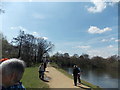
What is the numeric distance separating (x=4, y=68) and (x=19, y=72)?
0.19 metres

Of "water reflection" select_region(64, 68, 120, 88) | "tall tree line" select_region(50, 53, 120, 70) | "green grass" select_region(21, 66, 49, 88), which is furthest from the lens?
"tall tree line" select_region(50, 53, 120, 70)

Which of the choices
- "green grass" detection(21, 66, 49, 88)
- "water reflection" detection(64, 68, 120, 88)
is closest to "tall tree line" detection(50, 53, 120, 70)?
"water reflection" detection(64, 68, 120, 88)

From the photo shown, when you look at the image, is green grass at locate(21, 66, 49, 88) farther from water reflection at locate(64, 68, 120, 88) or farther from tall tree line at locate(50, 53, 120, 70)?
tall tree line at locate(50, 53, 120, 70)

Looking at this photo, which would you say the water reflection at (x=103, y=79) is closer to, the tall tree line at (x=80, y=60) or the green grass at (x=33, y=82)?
the green grass at (x=33, y=82)

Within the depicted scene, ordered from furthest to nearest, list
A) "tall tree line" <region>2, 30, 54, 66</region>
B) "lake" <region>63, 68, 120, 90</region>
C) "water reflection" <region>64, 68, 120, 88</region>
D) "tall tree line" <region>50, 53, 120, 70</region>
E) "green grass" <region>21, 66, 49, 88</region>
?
"tall tree line" <region>50, 53, 120, 70</region> → "tall tree line" <region>2, 30, 54, 66</region> → "water reflection" <region>64, 68, 120, 88</region> → "lake" <region>63, 68, 120, 90</region> → "green grass" <region>21, 66, 49, 88</region>

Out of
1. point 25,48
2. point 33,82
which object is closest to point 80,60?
point 25,48

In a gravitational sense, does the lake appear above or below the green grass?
below

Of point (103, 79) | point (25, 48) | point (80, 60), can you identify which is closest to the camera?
point (103, 79)

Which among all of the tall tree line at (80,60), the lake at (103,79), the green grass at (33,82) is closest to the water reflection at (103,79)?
the lake at (103,79)

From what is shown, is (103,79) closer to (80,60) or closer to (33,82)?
(33,82)

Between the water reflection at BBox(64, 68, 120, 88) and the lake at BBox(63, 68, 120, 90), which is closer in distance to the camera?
the lake at BBox(63, 68, 120, 90)

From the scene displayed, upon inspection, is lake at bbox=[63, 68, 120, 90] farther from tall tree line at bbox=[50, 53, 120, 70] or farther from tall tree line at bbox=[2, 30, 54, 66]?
tall tree line at bbox=[50, 53, 120, 70]

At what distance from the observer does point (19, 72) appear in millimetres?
2268

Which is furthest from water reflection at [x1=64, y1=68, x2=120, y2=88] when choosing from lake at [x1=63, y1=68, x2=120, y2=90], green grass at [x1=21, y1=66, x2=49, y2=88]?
green grass at [x1=21, y1=66, x2=49, y2=88]
